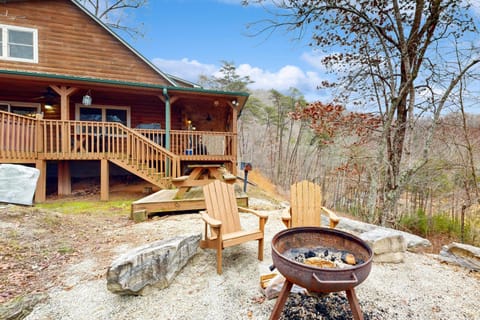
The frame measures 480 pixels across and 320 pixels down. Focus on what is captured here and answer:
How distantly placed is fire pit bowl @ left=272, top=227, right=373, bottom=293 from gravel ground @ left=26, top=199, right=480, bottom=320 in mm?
524

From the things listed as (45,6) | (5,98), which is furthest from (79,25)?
(5,98)

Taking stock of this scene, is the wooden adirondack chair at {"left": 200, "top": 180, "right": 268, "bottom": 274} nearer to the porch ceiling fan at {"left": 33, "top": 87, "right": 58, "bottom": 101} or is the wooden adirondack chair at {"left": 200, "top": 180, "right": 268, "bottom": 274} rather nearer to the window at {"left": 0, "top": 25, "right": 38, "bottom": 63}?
the porch ceiling fan at {"left": 33, "top": 87, "right": 58, "bottom": 101}

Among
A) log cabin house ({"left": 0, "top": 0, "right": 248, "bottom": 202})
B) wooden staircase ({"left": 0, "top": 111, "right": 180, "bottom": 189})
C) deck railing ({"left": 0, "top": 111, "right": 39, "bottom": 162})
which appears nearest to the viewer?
deck railing ({"left": 0, "top": 111, "right": 39, "bottom": 162})

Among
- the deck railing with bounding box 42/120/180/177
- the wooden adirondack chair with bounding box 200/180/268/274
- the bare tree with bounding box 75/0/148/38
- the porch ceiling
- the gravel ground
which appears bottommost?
the gravel ground

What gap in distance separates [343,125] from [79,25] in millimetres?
10001

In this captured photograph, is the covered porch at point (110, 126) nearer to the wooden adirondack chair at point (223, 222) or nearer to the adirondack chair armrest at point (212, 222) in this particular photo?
the wooden adirondack chair at point (223, 222)

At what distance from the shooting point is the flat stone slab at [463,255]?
295 cm

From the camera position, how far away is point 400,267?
2967 mm

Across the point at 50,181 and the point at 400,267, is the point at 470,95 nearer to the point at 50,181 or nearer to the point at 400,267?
the point at 400,267

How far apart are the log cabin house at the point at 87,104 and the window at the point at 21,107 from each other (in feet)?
0.09

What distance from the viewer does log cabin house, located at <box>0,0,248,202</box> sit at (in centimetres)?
642

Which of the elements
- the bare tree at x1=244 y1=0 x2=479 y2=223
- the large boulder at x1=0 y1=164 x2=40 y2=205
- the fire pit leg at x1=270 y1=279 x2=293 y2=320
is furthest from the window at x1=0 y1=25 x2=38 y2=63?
the fire pit leg at x1=270 y1=279 x2=293 y2=320

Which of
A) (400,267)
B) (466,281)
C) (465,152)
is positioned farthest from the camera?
(465,152)

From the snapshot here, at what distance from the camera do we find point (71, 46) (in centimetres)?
865
